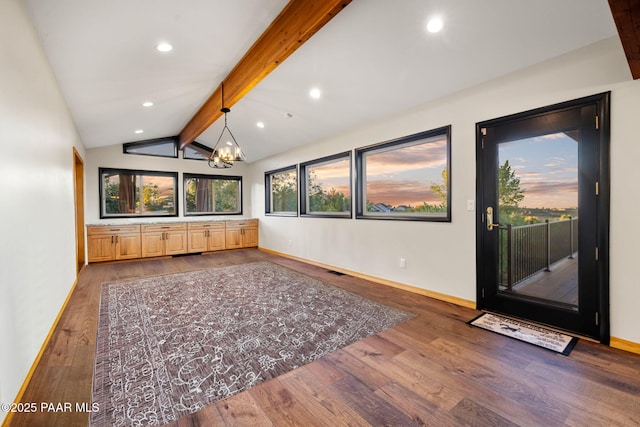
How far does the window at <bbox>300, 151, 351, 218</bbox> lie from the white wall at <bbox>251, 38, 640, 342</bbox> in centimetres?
19

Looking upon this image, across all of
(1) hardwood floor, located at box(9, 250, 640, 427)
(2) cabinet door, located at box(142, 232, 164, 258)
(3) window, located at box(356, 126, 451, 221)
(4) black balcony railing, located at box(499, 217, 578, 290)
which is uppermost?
(3) window, located at box(356, 126, 451, 221)

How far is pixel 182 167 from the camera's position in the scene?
7340 millimetres

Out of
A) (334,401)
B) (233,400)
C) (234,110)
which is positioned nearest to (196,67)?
(234,110)

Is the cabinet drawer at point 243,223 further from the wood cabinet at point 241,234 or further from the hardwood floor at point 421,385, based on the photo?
the hardwood floor at point 421,385

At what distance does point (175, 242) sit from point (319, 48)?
223 inches

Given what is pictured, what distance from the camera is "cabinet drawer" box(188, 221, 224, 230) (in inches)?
278

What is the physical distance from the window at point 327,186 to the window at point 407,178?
382 millimetres

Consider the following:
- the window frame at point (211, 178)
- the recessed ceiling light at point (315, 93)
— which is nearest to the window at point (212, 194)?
the window frame at point (211, 178)

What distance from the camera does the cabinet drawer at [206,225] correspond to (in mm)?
7053

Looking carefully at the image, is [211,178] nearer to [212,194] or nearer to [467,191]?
[212,194]

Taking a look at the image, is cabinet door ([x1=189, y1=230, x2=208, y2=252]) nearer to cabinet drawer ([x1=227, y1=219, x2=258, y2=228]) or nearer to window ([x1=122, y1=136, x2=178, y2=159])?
cabinet drawer ([x1=227, y1=219, x2=258, y2=228])

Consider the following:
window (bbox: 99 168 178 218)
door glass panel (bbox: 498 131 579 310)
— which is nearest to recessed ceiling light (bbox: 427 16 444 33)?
door glass panel (bbox: 498 131 579 310)

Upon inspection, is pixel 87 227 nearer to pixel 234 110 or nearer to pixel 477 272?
pixel 234 110

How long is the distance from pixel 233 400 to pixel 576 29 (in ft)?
12.1
